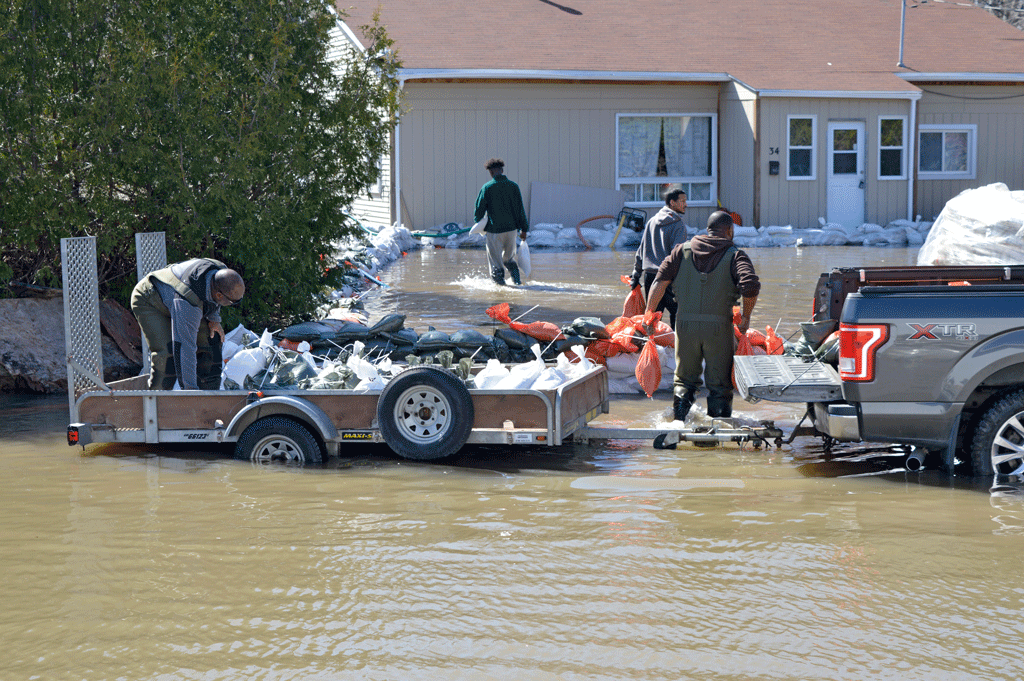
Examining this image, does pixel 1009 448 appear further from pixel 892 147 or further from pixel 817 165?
pixel 892 147

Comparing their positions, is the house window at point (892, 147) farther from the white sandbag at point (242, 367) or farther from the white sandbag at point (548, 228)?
the white sandbag at point (242, 367)

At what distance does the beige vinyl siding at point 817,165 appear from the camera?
24828mm

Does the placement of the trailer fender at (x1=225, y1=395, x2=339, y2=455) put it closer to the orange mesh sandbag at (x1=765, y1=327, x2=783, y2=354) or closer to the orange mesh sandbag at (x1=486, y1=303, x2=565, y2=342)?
the orange mesh sandbag at (x1=486, y1=303, x2=565, y2=342)

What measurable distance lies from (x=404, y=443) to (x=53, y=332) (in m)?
5.01

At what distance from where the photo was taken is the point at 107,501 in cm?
688

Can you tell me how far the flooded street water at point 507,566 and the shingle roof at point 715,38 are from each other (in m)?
17.0

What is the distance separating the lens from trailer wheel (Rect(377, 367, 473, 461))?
295 inches

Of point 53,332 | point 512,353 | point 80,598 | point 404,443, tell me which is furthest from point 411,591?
point 53,332

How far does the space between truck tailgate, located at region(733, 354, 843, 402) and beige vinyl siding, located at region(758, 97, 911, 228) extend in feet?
59.4

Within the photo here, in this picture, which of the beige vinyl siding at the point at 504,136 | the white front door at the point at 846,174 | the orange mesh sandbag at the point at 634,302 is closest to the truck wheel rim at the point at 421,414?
the orange mesh sandbag at the point at 634,302

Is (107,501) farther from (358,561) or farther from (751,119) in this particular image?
(751,119)

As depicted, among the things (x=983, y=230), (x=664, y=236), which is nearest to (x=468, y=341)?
(x=664, y=236)

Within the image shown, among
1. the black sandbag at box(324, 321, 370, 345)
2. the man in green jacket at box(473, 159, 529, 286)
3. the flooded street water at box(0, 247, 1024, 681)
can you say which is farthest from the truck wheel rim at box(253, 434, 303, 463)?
the man in green jacket at box(473, 159, 529, 286)

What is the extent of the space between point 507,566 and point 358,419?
2367 millimetres
